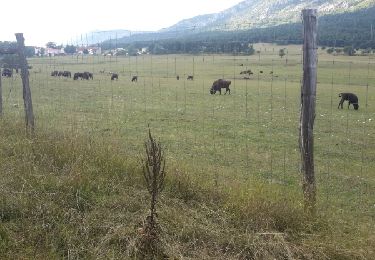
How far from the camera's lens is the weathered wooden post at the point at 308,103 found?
18.0ft

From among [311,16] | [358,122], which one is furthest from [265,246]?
[358,122]

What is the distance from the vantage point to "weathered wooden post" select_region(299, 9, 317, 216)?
5480 mm

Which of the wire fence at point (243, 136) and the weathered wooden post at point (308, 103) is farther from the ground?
the weathered wooden post at point (308, 103)

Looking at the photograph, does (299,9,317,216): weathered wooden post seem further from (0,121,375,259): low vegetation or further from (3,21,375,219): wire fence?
(3,21,375,219): wire fence

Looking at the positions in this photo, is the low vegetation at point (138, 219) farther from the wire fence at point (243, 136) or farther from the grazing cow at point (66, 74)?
the grazing cow at point (66, 74)

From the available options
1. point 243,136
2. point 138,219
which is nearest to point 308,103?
point 138,219

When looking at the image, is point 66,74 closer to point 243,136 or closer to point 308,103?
point 243,136

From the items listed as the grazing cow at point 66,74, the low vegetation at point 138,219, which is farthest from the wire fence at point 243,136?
the grazing cow at point 66,74

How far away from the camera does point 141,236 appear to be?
15.6 feet

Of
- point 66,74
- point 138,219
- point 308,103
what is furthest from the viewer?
point 66,74

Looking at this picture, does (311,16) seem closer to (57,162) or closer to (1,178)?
(57,162)

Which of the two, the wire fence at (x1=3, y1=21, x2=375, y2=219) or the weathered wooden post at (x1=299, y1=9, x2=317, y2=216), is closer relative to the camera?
the weathered wooden post at (x1=299, y1=9, x2=317, y2=216)

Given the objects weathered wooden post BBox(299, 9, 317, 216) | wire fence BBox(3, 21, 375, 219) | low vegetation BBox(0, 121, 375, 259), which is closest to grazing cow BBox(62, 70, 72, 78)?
wire fence BBox(3, 21, 375, 219)

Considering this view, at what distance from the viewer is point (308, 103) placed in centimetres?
566
